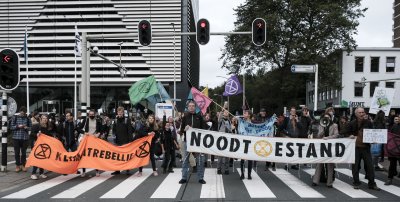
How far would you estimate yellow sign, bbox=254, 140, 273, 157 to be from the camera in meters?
11.1

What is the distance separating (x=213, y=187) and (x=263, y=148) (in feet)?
5.66

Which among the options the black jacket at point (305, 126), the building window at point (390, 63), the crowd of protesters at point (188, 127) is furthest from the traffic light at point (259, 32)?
the building window at point (390, 63)

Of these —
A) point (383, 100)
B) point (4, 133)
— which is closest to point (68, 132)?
point (4, 133)

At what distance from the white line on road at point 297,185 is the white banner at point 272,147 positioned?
58cm

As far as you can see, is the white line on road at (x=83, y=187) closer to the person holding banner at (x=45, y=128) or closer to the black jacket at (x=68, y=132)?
the black jacket at (x=68, y=132)

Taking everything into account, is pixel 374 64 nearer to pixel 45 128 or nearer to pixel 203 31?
pixel 203 31

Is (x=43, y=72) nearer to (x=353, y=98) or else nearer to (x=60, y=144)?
(x=353, y=98)

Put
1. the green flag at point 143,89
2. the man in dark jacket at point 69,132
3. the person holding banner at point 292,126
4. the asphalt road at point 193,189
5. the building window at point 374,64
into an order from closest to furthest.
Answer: the asphalt road at point 193,189, the man in dark jacket at point 69,132, the person holding banner at point 292,126, the green flag at point 143,89, the building window at point 374,64

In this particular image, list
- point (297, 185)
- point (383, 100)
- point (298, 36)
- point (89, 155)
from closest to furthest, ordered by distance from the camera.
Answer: point (297, 185)
point (89, 155)
point (383, 100)
point (298, 36)

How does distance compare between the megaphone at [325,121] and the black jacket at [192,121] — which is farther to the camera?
the black jacket at [192,121]

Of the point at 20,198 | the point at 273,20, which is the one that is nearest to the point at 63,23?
the point at 273,20

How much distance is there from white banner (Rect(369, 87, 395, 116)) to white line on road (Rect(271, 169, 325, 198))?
426 cm

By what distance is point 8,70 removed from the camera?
12719mm

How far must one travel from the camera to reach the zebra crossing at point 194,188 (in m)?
9.23
